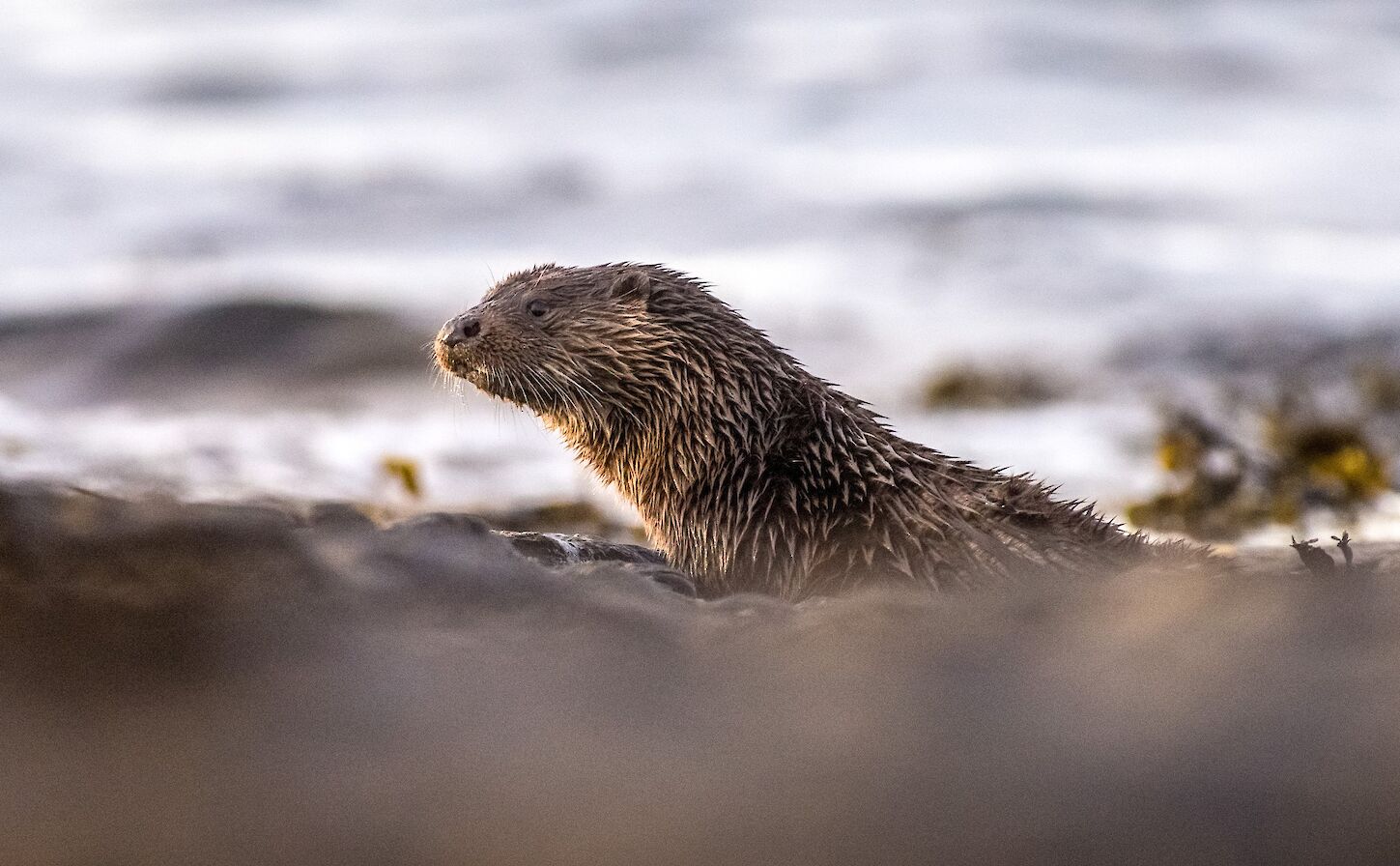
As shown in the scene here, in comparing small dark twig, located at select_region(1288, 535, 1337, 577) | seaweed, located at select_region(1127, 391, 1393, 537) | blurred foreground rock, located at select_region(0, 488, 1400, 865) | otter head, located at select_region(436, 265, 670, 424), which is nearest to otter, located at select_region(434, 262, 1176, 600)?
otter head, located at select_region(436, 265, 670, 424)

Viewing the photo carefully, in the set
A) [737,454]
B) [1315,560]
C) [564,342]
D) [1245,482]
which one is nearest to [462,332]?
[564,342]

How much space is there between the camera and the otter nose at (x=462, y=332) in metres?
6.44

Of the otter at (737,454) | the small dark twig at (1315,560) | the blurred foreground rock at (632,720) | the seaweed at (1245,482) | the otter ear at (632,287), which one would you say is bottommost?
the blurred foreground rock at (632,720)

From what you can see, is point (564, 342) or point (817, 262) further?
point (817, 262)

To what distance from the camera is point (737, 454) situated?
584 cm

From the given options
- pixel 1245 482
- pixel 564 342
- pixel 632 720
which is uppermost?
pixel 1245 482

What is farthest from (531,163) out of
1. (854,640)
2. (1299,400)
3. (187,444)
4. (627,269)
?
(854,640)

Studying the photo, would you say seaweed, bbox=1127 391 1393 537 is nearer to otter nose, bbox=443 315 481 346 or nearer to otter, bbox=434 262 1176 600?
otter, bbox=434 262 1176 600

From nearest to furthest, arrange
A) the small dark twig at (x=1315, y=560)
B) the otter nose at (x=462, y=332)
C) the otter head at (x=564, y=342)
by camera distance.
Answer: the small dark twig at (x=1315, y=560)
the otter head at (x=564, y=342)
the otter nose at (x=462, y=332)

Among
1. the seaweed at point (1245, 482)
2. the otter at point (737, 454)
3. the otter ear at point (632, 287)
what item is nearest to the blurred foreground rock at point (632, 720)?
the otter at point (737, 454)

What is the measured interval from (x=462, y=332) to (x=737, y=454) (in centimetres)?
128

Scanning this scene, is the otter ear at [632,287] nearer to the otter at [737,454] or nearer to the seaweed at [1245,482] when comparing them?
the otter at [737,454]

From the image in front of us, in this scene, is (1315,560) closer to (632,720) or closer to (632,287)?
(632,720)

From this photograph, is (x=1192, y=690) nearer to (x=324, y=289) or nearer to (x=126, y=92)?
(x=324, y=289)
